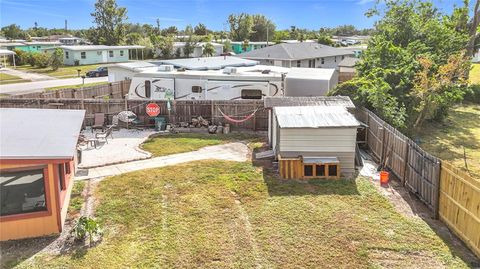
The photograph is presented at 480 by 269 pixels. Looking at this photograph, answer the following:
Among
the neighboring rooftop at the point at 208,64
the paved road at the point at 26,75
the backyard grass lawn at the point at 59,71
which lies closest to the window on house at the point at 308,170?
the neighboring rooftop at the point at 208,64

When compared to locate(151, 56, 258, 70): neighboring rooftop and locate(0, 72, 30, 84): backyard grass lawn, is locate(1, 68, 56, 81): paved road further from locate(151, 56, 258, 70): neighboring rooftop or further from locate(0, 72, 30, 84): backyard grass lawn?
locate(151, 56, 258, 70): neighboring rooftop

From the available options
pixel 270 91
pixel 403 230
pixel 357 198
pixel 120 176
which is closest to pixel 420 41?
pixel 270 91

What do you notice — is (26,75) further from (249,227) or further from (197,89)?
(249,227)

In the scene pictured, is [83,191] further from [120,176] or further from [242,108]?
[242,108]

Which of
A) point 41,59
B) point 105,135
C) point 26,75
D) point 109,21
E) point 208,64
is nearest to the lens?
point 105,135

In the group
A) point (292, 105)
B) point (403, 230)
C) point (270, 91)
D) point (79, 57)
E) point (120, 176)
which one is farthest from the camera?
point (79, 57)

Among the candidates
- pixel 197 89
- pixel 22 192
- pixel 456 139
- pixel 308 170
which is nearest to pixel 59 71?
pixel 197 89
